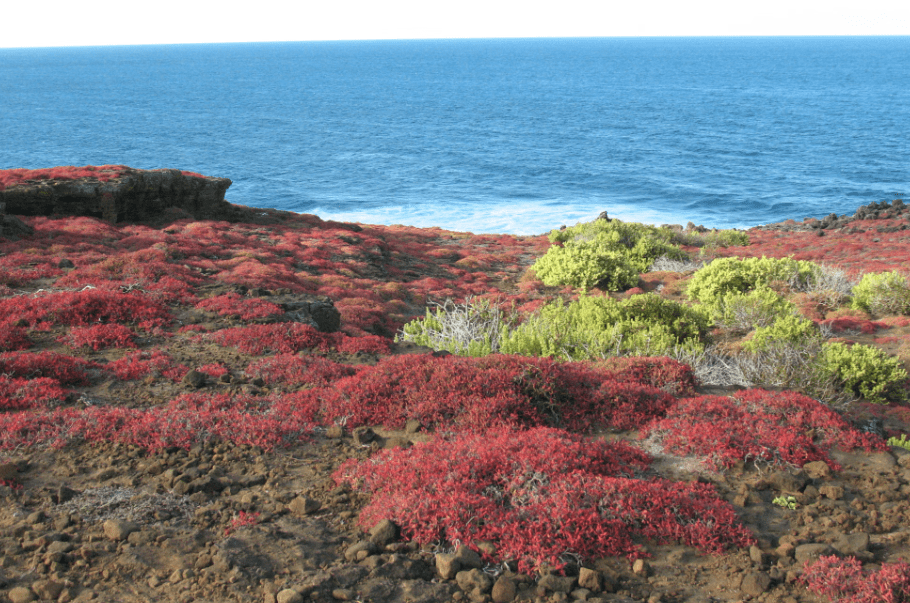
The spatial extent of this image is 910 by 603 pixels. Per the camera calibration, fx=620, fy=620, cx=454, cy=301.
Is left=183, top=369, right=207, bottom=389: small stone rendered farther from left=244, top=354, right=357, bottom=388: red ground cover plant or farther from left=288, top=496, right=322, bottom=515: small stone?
left=288, top=496, right=322, bottom=515: small stone

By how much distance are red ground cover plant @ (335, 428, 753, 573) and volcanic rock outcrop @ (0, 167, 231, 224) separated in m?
20.5

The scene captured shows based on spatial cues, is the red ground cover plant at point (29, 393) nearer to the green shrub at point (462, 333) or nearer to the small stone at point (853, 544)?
the green shrub at point (462, 333)

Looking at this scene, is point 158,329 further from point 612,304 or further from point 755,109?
point 755,109

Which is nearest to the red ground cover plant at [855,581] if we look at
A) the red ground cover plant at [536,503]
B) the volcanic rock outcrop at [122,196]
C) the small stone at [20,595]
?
the red ground cover plant at [536,503]

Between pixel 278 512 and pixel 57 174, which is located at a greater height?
pixel 57 174

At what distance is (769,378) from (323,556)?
8096 mm

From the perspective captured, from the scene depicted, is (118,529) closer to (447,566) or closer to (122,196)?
(447,566)

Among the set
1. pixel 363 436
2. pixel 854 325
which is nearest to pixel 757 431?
pixel 363 436

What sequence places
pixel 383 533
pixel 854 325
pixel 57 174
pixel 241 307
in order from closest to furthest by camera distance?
1. pixel 383 533
2. pixel 241 307
3. pixel 854 325
4. pixel 57 174

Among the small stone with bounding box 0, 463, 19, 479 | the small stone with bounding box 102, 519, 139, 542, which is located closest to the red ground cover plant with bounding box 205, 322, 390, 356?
the small stone with bounding box 0, 463, 19, 479

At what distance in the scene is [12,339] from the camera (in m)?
9.44

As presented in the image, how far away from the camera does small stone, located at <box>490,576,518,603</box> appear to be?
4.23 metres

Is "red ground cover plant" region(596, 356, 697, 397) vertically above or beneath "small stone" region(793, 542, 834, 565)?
beneath

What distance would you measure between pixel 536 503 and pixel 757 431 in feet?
10.3
